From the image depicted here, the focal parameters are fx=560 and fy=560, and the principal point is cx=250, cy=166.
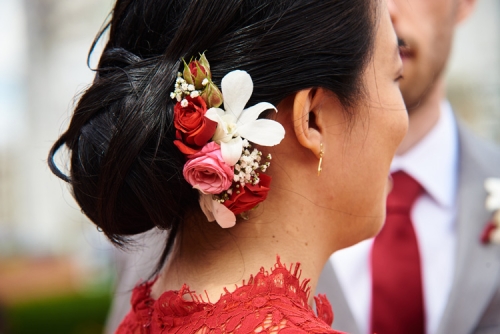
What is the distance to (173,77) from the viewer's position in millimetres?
1170

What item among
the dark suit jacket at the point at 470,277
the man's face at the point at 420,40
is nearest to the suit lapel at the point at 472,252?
the dark suit jacket at the point at 470,277

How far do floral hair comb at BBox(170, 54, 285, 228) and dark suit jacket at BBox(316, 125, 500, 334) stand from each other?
1166 mm

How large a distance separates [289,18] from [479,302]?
1.49 meters

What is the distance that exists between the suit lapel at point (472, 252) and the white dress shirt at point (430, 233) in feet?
0.24

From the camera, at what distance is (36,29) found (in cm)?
1423

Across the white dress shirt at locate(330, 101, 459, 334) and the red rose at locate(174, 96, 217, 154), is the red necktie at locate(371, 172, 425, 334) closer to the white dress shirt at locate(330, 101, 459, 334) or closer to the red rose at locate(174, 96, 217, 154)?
the white dress shirt at locate(330, 101, 459, 334)

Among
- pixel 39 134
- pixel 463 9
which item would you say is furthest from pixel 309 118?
pixel 39 134

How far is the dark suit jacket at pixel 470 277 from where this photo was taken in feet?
7.00

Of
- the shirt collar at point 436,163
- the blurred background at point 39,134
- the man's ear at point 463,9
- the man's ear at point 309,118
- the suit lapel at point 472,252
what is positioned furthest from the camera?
the blurred background at point 39,134

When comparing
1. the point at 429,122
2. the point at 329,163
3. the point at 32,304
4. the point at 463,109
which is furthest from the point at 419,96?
the point at 32,304

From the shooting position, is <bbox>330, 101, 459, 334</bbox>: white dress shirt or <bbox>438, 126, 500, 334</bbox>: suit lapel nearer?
<bbox>438, 126, 500, 334</bbox>: suit lapel

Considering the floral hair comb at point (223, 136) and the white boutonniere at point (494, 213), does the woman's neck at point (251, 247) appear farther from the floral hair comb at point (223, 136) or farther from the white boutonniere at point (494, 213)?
the white boutonniere at point (494, 213)

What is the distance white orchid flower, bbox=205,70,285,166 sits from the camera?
3.68 feet

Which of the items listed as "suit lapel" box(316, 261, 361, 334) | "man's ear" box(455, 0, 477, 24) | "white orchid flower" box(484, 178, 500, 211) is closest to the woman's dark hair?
"suit lapel" box(316, 261, 361, 334)
